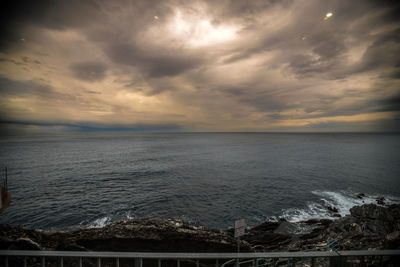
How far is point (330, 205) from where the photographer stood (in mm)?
24125

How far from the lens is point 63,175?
37.3m

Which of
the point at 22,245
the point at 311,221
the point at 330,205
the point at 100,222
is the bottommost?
the point at 330,205

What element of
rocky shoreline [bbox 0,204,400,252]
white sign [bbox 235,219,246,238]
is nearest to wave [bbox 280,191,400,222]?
rocky shoreline [bbox 0,204,400,252]

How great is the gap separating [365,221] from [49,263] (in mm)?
22571

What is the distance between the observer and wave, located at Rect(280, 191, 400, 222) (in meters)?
21.0

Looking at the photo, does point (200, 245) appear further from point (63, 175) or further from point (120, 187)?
point (63, 175)

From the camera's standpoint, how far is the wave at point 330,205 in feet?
68.8

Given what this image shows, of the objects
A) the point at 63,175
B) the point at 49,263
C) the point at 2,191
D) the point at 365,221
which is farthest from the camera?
the point at 63,175

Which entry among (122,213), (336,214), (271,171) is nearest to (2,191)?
(122,213)

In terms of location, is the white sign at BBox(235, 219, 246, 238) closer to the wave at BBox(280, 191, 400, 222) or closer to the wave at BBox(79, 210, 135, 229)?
the wave at BBox(280, 191, 400, 222)

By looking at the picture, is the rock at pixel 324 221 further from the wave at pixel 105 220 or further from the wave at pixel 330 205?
the wave at pixel 105 220

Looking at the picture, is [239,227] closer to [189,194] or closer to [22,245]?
[22,245]

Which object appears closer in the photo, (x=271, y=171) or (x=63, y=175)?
(x=63, y=175)

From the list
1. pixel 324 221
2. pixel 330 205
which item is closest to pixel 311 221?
pixel 324 221
